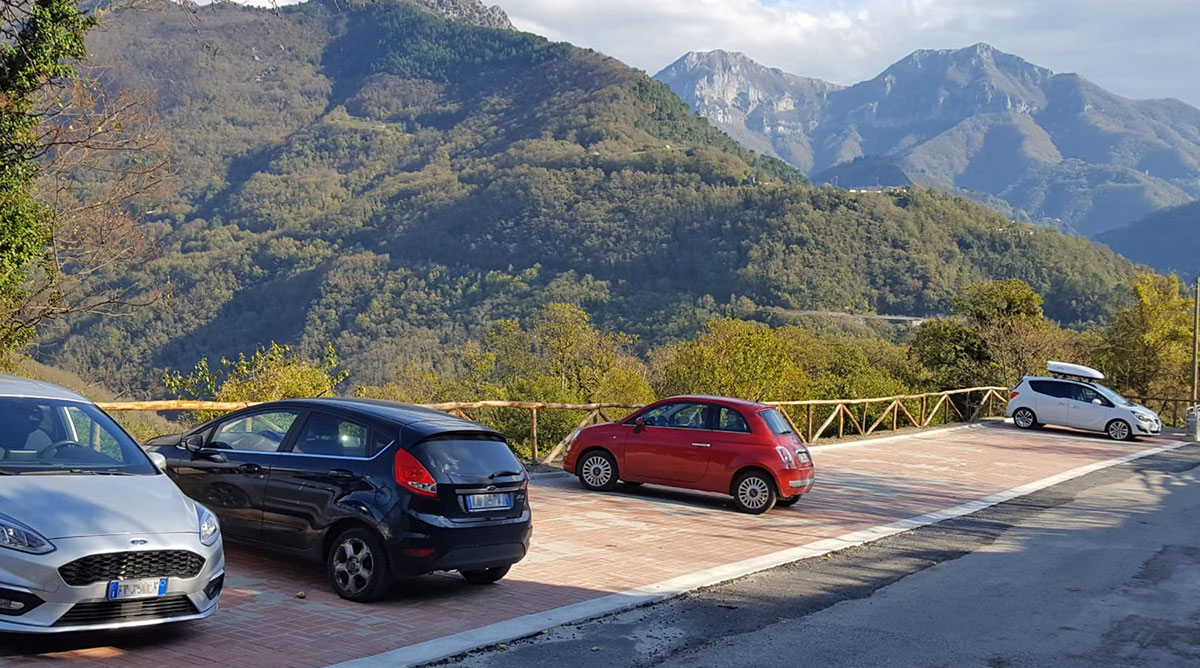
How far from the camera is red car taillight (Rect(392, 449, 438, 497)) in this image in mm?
7715

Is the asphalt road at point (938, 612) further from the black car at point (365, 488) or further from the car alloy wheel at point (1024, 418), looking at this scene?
the car alloy wheel at point (1024, 418)

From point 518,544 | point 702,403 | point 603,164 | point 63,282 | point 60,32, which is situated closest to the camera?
point 518,544

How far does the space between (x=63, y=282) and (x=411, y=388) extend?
3104cm

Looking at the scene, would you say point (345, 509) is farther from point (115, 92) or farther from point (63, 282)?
point (115, 92)

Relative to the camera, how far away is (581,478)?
1459cm

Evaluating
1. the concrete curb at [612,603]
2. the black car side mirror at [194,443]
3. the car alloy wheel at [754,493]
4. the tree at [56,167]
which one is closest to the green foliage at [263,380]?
the tree at [56,167]

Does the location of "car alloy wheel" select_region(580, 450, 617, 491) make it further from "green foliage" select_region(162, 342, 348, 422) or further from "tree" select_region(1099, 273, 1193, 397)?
"tree" select_region(1099, 273, 1193, 397)

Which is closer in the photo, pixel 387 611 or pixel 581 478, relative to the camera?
pixel 387 611

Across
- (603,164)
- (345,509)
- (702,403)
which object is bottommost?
(345,509)

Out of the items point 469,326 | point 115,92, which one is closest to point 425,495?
point 115,92

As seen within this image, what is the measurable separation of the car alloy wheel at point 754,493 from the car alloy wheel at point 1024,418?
20.1 m

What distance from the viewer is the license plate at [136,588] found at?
5957 millimetres

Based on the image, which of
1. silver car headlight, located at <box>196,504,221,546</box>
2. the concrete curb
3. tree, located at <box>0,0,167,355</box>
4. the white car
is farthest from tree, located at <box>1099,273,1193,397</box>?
silver car headlight, located at <box>196,504,221,546</box>

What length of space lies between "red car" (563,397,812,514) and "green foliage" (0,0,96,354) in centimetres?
1095
